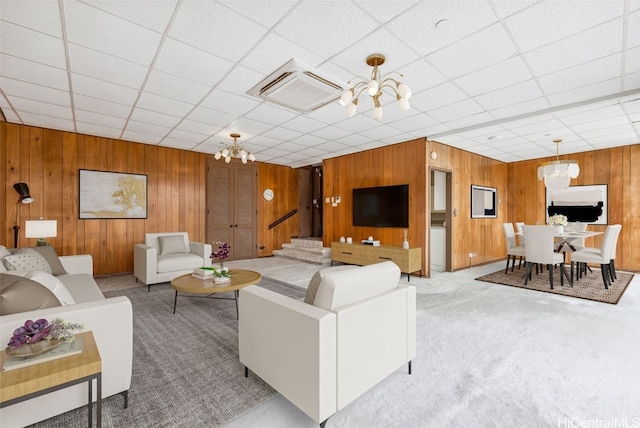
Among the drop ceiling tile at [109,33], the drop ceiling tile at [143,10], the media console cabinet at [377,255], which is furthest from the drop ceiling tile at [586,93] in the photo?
the drop ceiling tile at [109,33]

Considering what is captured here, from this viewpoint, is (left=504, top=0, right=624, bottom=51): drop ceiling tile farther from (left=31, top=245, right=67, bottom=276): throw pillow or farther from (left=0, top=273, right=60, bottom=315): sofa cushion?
(left=31, top=245, right=67, bottom=276): throw pillow

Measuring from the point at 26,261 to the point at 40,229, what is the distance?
4.21ft

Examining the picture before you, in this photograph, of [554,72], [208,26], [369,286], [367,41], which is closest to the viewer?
[369,286]

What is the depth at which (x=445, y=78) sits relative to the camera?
3.16 meters

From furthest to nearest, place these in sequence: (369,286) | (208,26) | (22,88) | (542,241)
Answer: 1. (542,241)
2. (22,88)
3. (208,26)
4. (369,286)

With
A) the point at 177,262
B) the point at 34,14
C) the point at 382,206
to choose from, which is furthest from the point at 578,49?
the point at 177,262

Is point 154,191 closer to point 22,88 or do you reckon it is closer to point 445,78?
point 22,88

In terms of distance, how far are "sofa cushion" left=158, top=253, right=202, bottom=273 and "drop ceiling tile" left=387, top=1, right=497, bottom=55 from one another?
4.48m

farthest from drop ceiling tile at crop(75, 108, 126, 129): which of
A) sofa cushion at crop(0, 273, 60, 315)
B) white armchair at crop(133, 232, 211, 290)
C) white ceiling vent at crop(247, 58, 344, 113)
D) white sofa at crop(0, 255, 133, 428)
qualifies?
white sofa at crop(0, 255, 133, 428)

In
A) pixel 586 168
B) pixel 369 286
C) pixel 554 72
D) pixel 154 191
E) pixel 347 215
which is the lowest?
pixel 369 286

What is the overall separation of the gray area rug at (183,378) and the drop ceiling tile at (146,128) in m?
2.96

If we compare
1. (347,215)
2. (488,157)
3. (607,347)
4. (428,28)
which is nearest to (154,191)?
(347,215)

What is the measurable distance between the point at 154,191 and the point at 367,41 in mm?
5364

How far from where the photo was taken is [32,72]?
3004 mm
